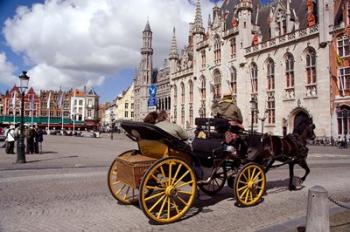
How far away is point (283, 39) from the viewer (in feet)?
113

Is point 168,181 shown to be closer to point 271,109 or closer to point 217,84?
point 271,109

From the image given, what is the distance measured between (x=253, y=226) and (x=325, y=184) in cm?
478

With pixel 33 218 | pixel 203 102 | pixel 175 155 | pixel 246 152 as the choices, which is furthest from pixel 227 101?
pixel 203 102

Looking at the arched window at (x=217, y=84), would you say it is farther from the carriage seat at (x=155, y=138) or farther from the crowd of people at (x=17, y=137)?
the carriage seat at (x=155, y=138)

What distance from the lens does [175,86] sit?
56156 mm

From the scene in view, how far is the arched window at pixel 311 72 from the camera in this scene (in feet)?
103

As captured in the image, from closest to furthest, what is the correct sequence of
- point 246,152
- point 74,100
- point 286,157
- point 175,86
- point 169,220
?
point 169,220, point 246,152, point 286,157, point 175,86, point 74,100

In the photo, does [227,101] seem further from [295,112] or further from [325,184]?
[295,112]

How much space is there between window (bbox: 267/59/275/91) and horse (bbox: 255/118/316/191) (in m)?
29.0

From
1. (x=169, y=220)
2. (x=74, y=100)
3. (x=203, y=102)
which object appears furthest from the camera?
(x=74, y=100)

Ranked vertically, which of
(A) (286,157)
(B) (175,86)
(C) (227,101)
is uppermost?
(B) (175,86)

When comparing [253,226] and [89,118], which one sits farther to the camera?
[89,118]

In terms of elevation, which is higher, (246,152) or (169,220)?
(246,152)

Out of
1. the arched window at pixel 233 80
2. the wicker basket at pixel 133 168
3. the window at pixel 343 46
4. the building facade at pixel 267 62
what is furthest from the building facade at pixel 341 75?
the wicker basket at pixel 133 168
